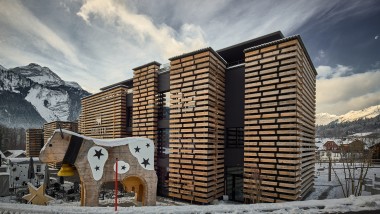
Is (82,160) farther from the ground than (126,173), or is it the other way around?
(82,160)

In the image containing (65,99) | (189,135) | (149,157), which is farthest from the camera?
(65,99)

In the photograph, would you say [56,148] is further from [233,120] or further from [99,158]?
[233,120]

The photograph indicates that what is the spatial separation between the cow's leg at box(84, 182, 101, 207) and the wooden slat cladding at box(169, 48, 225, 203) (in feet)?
14.2

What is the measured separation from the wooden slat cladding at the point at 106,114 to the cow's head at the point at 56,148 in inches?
349

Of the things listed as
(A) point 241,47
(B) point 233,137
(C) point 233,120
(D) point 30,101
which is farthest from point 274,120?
(D) point 30,101


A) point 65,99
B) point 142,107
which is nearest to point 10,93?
point 65,99

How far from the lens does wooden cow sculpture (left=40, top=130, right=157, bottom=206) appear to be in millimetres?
7828

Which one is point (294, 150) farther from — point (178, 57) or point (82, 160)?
point (82, 160)

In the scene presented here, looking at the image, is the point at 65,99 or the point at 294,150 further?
the point at 65,99

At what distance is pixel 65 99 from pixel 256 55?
204m

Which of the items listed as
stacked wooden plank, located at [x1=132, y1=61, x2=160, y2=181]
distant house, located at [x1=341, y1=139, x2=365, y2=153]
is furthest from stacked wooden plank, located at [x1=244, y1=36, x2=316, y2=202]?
stacked wooden plank, located at [x1=132, y1=61, x2=160, y2=181]

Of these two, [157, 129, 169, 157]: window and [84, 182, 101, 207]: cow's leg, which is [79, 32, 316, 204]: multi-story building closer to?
[157, 129, 169, 157]: window

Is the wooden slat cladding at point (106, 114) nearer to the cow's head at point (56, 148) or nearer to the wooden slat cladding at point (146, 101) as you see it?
the wooden slat cladding at point (146, 101)

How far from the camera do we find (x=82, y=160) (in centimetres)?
793
